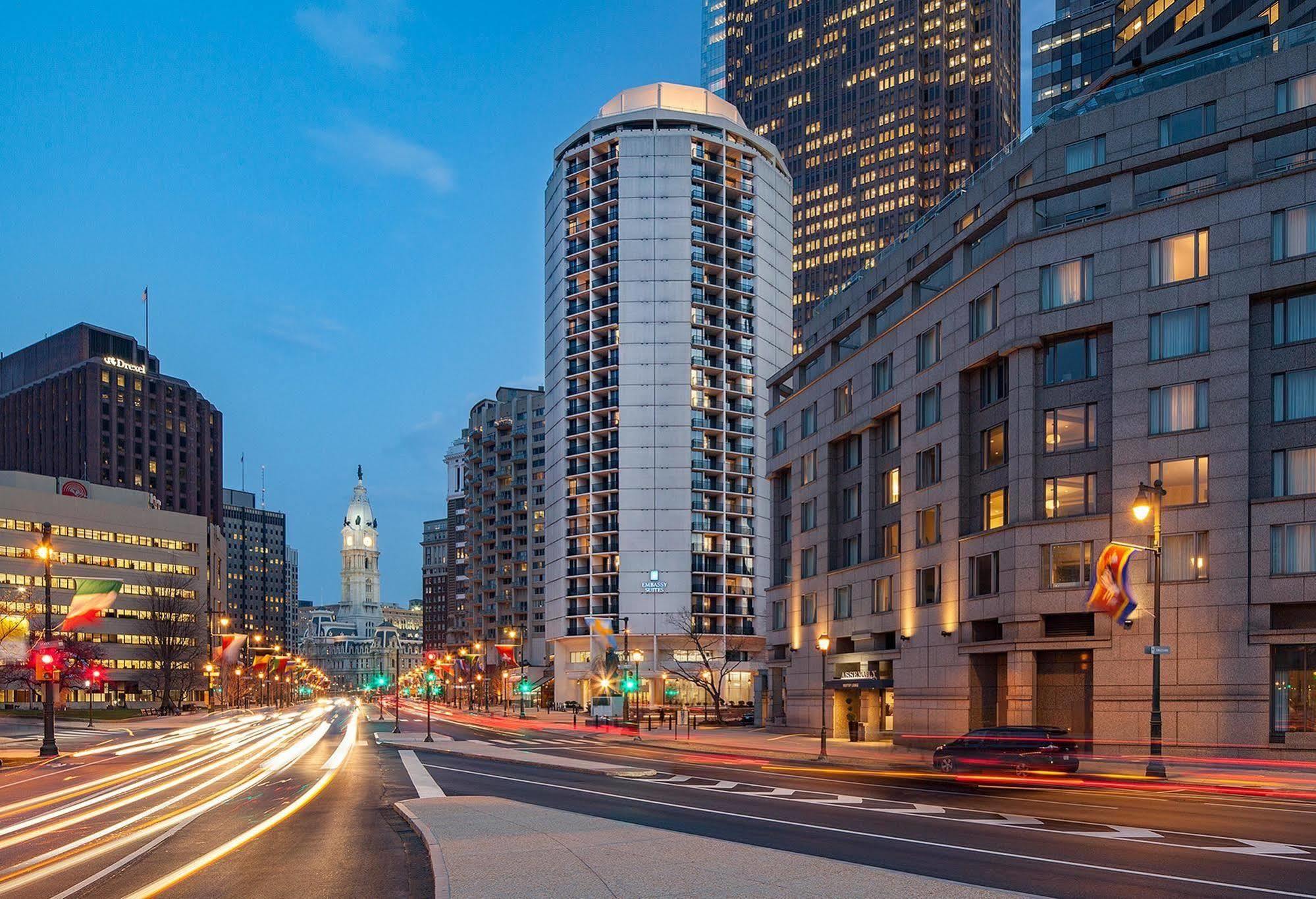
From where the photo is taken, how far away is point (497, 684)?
192875 mm

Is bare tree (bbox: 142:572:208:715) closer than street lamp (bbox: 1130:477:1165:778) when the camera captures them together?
No

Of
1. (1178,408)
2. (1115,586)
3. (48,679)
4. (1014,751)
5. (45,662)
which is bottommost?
(1014,751)

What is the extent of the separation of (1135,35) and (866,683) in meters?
72.9

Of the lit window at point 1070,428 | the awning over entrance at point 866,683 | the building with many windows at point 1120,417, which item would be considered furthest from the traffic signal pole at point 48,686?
the lit window at point 1070,428

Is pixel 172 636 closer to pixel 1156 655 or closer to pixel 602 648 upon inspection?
pixel 602 648

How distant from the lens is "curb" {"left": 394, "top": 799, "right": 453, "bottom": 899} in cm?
1412

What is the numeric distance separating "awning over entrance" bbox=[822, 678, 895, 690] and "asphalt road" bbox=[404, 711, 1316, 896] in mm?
22421

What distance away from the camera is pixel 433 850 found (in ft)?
57.1

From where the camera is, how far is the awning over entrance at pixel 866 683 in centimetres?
6000

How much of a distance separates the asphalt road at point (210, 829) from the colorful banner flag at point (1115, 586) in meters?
25.1

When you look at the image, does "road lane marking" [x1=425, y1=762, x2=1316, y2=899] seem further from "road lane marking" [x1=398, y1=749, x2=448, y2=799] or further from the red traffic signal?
the red traffic signal

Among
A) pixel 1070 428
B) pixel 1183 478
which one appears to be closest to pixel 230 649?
pixel 1070 428

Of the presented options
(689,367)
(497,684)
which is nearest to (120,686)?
(497,684)

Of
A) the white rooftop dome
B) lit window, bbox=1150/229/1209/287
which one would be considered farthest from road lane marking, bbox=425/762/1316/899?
the white rooftop dome
